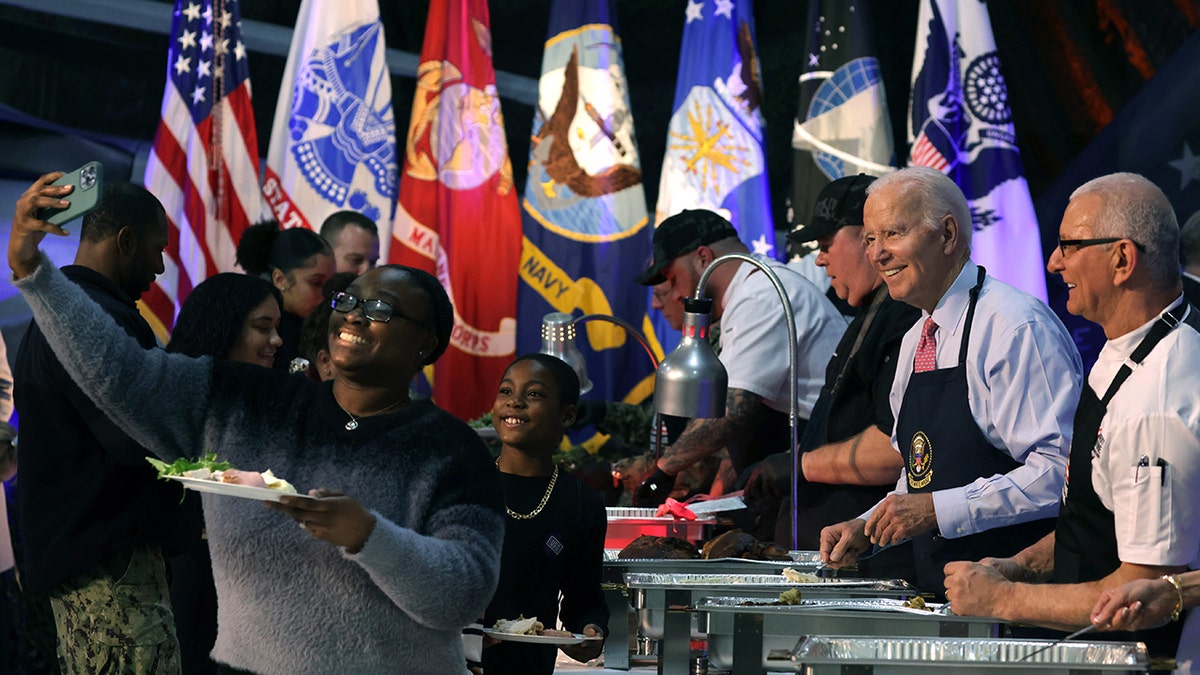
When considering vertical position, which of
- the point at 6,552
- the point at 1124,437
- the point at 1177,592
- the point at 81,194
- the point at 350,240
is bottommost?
the point at 6,552

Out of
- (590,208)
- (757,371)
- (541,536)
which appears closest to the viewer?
(541,536)

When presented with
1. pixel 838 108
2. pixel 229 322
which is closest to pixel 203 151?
pixel 838 108

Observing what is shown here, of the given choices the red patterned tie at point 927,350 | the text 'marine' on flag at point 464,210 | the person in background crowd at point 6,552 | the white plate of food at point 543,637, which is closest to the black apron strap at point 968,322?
the red patterned tie at point 927,350

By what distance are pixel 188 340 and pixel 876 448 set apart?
5.88ft

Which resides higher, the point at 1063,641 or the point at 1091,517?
the point at 1091,517

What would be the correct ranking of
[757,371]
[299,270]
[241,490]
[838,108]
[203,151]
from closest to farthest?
[241,490] < [757,371] < [299,270] < [838,108] < [203,151]

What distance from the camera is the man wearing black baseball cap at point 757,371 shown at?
4.78 m

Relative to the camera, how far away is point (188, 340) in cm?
358

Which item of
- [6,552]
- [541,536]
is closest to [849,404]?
[541,536]

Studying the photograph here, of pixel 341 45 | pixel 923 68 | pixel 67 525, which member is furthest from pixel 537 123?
pixel 67 525

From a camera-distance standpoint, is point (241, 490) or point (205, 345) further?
point (205, 345)

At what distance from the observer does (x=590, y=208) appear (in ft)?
25.7

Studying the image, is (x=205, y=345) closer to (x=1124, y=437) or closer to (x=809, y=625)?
(x=809, y=625)

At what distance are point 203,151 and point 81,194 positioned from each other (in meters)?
5.55
